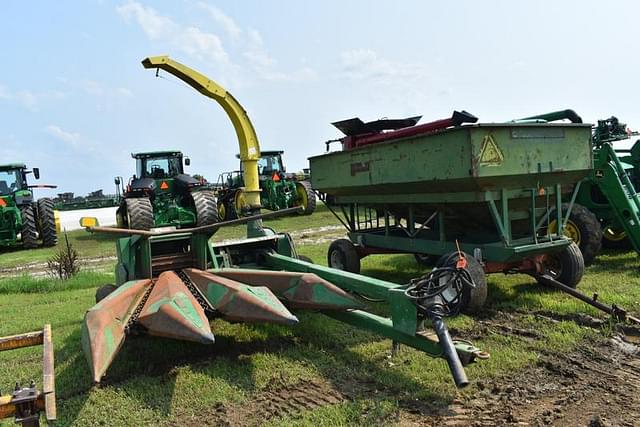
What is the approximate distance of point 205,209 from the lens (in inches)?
Result: 494

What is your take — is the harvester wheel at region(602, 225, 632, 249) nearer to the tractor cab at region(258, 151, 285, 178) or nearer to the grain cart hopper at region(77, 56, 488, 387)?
the grain cart hopper at region(77, 56, 488, 387)

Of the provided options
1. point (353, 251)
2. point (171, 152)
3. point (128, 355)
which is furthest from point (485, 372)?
point (171, 152)

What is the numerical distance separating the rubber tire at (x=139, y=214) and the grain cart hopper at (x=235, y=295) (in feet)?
21.3

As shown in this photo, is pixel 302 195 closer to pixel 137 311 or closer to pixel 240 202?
pixel 240 202

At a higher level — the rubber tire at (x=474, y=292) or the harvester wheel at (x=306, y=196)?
the harvester wheel at (x=306, y=196)

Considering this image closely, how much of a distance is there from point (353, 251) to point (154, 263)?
10.6ft

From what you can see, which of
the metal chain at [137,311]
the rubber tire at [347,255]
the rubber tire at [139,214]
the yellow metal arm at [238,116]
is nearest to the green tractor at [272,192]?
the rubber tire at [139,214]

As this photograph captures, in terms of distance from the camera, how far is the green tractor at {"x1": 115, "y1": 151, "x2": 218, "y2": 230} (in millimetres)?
11984

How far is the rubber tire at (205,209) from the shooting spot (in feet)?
41.0

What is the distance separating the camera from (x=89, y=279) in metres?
8.34

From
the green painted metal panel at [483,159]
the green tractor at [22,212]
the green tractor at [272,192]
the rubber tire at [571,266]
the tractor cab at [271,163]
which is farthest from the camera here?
the tractor cab at [271,163]

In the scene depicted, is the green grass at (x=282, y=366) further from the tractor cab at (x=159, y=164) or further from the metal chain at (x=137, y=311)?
the tractor cab at (x=159, y=164)

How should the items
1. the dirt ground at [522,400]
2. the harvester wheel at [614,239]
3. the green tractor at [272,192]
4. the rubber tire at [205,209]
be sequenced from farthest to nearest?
the green tractor at [272,192] < the rubber tire at [205,209] < the harvester wheel at [614,239] < the dirt ground at [522,400]

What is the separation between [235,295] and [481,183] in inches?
106
